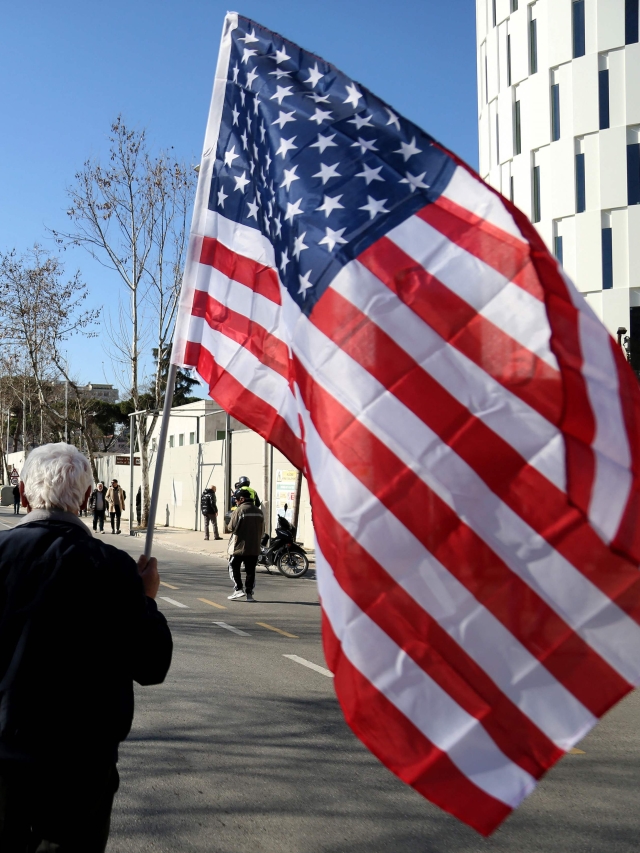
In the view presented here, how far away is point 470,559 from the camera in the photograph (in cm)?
273

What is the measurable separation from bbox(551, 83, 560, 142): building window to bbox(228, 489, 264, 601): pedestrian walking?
19.9 m

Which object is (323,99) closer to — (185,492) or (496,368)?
(496,368)

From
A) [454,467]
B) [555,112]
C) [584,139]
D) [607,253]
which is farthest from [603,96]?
[454,467]

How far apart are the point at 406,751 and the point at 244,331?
1819mm

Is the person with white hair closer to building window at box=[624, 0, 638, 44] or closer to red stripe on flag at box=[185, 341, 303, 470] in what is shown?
red stripe on flag at box=[185, 341, 303, 470]

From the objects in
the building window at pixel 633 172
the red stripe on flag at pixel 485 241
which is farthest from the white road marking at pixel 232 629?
the building window at pixel 633 172

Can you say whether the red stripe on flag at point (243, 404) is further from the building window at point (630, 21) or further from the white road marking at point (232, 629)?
the building window at point (630, 21)

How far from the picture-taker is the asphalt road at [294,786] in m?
4.67

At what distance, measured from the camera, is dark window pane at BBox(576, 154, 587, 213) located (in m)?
30.0

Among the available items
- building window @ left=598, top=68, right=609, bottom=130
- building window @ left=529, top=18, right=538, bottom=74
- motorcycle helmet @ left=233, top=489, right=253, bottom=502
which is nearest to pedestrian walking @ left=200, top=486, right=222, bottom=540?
motorcycle helmet @ left=233, top=489, right=253, bottom=502

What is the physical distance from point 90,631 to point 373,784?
320cm

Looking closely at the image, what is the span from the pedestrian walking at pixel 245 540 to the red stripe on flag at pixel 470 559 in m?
12.7

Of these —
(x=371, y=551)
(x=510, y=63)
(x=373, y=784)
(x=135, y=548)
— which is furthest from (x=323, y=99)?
(x=510, y=63)

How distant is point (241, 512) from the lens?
1585cm
